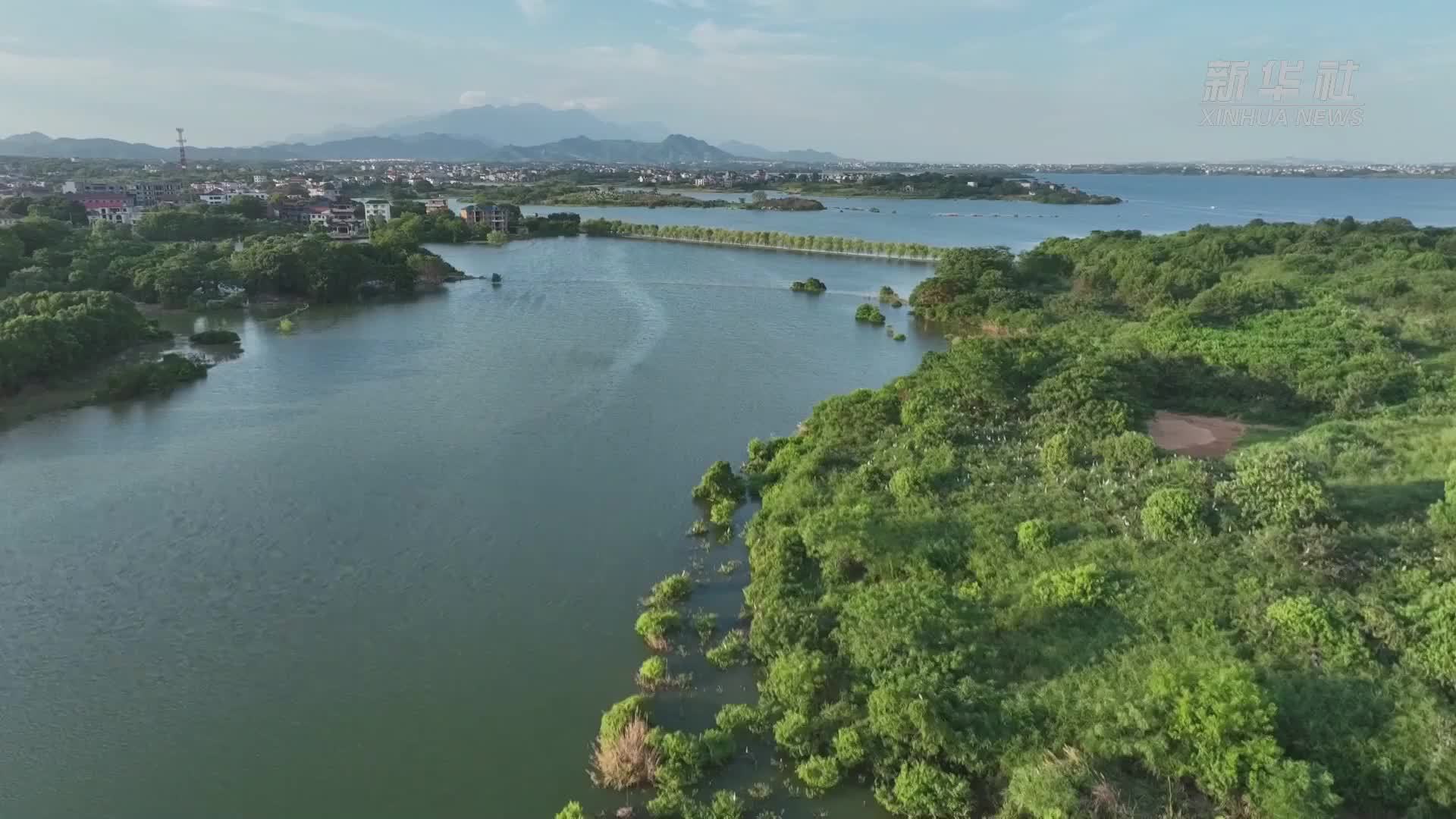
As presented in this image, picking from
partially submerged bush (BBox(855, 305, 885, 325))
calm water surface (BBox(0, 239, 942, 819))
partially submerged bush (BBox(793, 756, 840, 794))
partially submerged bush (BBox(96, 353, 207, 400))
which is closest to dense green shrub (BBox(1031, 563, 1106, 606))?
partially submerged bush (BBox(793, 756, 840, 794))

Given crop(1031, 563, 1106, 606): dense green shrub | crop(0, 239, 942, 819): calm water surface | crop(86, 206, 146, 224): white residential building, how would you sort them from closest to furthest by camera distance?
crop(0, 239, 942, 819): calm water surface
crop(1031, 563, 1106, 606): dense green shrub
crop(86, 206, 146, 224): white residential building

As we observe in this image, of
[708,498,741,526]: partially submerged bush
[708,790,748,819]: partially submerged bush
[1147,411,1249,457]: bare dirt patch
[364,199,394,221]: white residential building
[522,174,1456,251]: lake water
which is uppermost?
[522,174,1456,251]: lake water

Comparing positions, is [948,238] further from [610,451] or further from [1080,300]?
[610,451]

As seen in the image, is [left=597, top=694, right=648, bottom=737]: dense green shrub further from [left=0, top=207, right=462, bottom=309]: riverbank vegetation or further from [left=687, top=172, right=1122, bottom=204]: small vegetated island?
[left=687, top=172, right=1122, bottom=204]: small vegetated island

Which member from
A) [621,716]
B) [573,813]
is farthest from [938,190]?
[573,813]

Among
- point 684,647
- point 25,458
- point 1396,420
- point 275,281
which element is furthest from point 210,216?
point 1396,420
